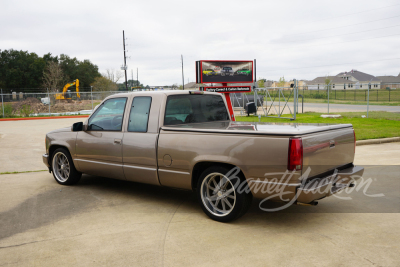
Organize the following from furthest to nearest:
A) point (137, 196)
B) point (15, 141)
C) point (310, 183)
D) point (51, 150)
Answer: point (15, 141), point (51, 150), point (137, 196), point (310, 183)

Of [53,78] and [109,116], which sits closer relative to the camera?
[109,116]

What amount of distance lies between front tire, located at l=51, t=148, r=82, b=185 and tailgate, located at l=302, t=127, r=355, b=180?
176 inches

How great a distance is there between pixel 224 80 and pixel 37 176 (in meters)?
14.8

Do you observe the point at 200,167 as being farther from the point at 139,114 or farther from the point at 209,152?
the point at 139,114

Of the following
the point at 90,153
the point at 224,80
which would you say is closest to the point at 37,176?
the point at 90,153

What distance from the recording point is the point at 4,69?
237 ft

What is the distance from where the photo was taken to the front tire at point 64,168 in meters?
6.80

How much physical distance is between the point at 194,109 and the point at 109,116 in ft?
4.95

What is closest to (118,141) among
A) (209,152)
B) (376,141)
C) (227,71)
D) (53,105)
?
(209,152)

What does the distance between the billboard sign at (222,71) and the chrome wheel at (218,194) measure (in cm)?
1615

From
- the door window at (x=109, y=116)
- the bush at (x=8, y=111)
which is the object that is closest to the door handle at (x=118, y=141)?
the door window at (x=109, y=116)

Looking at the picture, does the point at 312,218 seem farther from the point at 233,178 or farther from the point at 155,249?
the point at 155,249

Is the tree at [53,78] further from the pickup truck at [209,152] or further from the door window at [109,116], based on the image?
the pickup truck at [209,152]

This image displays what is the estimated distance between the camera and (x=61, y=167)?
277 inches
